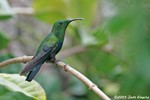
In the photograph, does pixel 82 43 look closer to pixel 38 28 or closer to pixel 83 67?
pixel 83 67

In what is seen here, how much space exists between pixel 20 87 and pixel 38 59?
16cm

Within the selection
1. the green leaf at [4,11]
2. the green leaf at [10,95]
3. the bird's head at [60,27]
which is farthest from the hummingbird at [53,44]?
the green leaf at [4,11]

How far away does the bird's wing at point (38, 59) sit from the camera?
101 cm

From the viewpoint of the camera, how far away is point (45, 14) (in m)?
2.53

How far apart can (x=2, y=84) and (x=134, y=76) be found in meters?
0.55

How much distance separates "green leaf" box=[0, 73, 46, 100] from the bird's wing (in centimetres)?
11

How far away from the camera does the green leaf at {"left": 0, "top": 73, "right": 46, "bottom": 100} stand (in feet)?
3.77

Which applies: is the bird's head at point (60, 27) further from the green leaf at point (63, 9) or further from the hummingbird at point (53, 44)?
the green leaf at point (63, 9)

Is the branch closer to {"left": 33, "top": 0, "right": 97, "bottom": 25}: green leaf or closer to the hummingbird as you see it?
the hummingbird

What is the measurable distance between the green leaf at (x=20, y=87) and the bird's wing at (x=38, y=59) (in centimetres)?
11

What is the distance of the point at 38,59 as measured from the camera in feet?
3.58

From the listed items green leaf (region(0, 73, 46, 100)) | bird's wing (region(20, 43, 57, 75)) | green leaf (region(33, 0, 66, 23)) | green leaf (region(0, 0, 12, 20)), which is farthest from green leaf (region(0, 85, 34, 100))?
green leaf (region(33, 0, 66, 23))

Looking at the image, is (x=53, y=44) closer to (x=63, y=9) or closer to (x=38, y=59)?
(x=38, y=59)

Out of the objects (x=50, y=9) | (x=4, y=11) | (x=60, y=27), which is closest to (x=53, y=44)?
(x=60, y=27)
